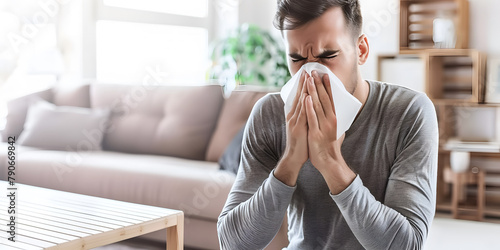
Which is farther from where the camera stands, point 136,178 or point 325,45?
point 136,178

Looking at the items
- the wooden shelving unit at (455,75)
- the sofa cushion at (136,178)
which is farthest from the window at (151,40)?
the wooden shelving unit at (455,75)

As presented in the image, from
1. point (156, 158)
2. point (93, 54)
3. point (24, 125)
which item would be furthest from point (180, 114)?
point (93, 54)

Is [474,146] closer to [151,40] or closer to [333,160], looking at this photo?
[151,40]

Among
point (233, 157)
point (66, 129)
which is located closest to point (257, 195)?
point (233, 157)

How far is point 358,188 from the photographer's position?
1.01 metres

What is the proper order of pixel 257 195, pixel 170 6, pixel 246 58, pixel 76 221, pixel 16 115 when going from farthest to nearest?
1. pixel 170 6
2. pixel 246 58
3. pixel 16 115
4. pixel 76 221
5. pixel 257 195

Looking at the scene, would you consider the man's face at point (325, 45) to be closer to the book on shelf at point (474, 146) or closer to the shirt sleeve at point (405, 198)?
the shirt sleeve at point (405, 198)

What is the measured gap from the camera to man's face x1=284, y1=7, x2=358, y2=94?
42.8 inches

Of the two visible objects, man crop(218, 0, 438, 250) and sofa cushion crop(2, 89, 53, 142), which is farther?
sofa cushion crop(2, 89, 53, 142)

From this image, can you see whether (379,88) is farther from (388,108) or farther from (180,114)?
(180,114)

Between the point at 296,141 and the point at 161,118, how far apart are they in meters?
2.41

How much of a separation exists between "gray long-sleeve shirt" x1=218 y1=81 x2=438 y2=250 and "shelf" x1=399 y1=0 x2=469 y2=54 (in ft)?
10.1

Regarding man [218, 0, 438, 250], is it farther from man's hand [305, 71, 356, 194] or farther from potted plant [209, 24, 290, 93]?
potted plant [209, 24, 290, 93]

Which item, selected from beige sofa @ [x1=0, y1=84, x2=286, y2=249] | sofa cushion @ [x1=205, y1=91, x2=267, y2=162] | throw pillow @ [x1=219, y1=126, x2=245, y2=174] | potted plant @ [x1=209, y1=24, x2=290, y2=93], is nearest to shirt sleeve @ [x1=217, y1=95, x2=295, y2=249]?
beige sofa @ [x1=0, y1=84, x2=286, y2=249]
